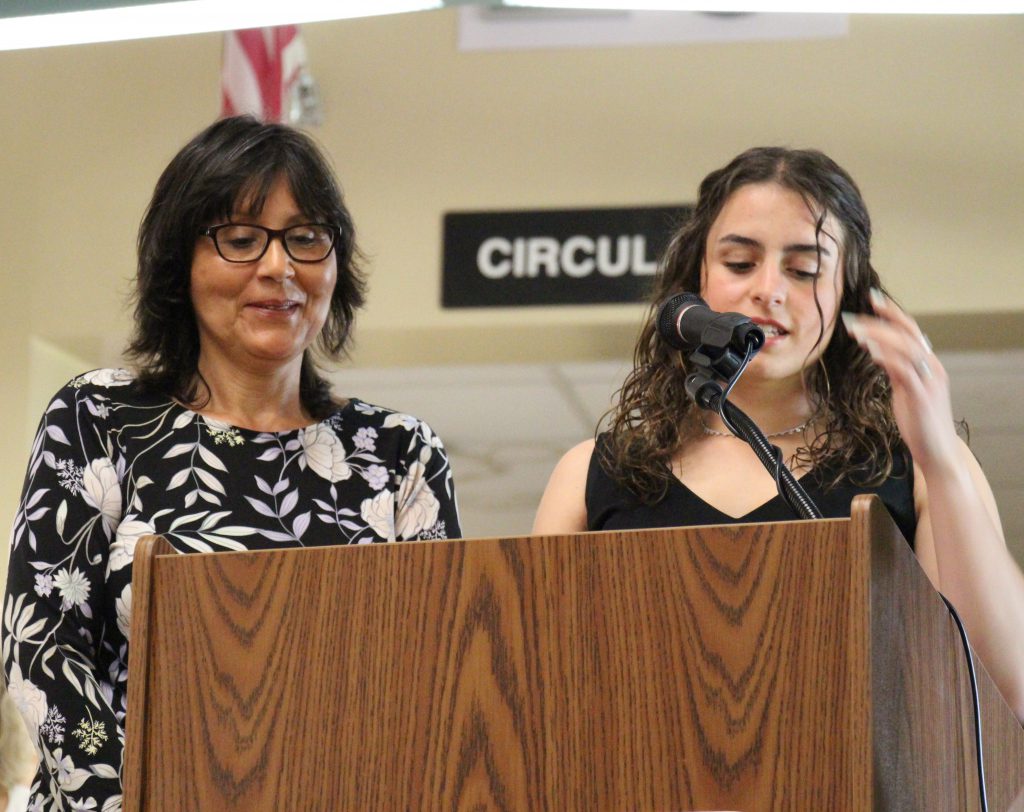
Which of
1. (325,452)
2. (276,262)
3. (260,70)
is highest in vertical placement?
(260,70)

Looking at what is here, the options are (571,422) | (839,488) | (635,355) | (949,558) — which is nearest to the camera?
(949,558)

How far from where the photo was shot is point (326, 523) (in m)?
1.99

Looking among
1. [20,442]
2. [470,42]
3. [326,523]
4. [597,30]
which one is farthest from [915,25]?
[326,523]

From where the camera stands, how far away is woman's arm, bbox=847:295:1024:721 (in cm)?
153

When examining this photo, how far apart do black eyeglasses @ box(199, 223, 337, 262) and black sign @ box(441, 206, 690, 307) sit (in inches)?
140

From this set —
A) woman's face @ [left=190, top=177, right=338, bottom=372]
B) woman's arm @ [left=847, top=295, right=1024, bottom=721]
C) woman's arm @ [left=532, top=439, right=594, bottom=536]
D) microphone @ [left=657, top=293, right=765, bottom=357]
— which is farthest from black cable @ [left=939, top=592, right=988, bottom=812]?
woman's face @ [left=190, top=177, right=338, bottom=372]

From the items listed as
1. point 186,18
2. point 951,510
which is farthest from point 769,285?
point 186,18

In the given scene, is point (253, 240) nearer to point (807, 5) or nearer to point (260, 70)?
point (807, 5)

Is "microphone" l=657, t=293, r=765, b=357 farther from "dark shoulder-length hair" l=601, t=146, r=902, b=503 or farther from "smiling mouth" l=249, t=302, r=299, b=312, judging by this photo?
"smiling mouth" l=249, t=302, r=299, b=312

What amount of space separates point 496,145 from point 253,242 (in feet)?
12.7

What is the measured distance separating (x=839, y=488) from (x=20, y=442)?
15.6 ft

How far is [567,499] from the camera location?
2104mm

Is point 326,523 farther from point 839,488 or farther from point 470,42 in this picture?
point 470,42

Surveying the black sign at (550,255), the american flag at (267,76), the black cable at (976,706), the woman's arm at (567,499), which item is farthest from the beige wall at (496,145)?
the black cable at (976,706)
